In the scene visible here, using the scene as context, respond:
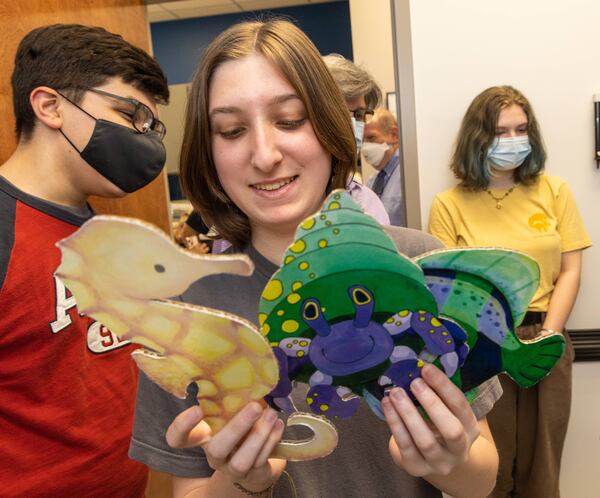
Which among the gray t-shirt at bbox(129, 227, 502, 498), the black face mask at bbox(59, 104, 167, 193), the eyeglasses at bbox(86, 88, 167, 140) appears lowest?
the gray t-shirt at bbox(129, 227, 502, 498)

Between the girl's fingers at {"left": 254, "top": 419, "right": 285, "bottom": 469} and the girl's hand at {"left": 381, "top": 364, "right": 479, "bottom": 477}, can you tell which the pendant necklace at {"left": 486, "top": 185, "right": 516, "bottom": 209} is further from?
the girl's fingers at {"left": 254, "top": 419, "right": 285, "bottom": 469}

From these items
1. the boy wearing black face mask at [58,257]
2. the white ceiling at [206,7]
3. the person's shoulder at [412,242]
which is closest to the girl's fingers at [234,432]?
the person's shoulder at [412,242]

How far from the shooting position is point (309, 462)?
0.80 meters

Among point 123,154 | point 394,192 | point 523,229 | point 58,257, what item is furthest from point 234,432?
point 394,192

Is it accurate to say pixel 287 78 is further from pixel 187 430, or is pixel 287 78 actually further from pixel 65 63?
pixel 65 63

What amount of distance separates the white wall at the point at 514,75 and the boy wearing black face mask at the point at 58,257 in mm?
1115

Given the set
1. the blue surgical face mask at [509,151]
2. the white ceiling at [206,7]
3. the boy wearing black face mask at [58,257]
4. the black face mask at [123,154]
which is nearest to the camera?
the boy wearing black face mask at [58,257]

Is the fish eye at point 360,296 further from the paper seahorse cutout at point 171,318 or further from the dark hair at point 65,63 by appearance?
the dark hair at point 65,63

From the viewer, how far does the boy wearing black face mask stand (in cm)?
105

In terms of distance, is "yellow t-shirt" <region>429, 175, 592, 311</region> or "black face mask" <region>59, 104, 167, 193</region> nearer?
"black face mask" <region>59, 104, 167, 193</region>

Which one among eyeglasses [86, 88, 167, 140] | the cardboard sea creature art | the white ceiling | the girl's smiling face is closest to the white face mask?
eyeglasses [86, 88, 167, 140]

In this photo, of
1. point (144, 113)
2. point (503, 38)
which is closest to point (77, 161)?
point (144, 113)

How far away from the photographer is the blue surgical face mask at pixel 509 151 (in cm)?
178

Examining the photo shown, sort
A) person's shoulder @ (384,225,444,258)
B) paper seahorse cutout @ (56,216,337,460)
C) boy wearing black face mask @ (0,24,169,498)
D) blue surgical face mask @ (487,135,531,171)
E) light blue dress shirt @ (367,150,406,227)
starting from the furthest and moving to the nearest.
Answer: light blue dress shirt @ (367,150,406,227) → blue surgical face mask @ (487,135,531,171) → boy wearing black face mask @ (0,24,169,498) → person's shoulder @ (384,225,444,258) → paper seahorse cutout @ (56,216,337,460)
